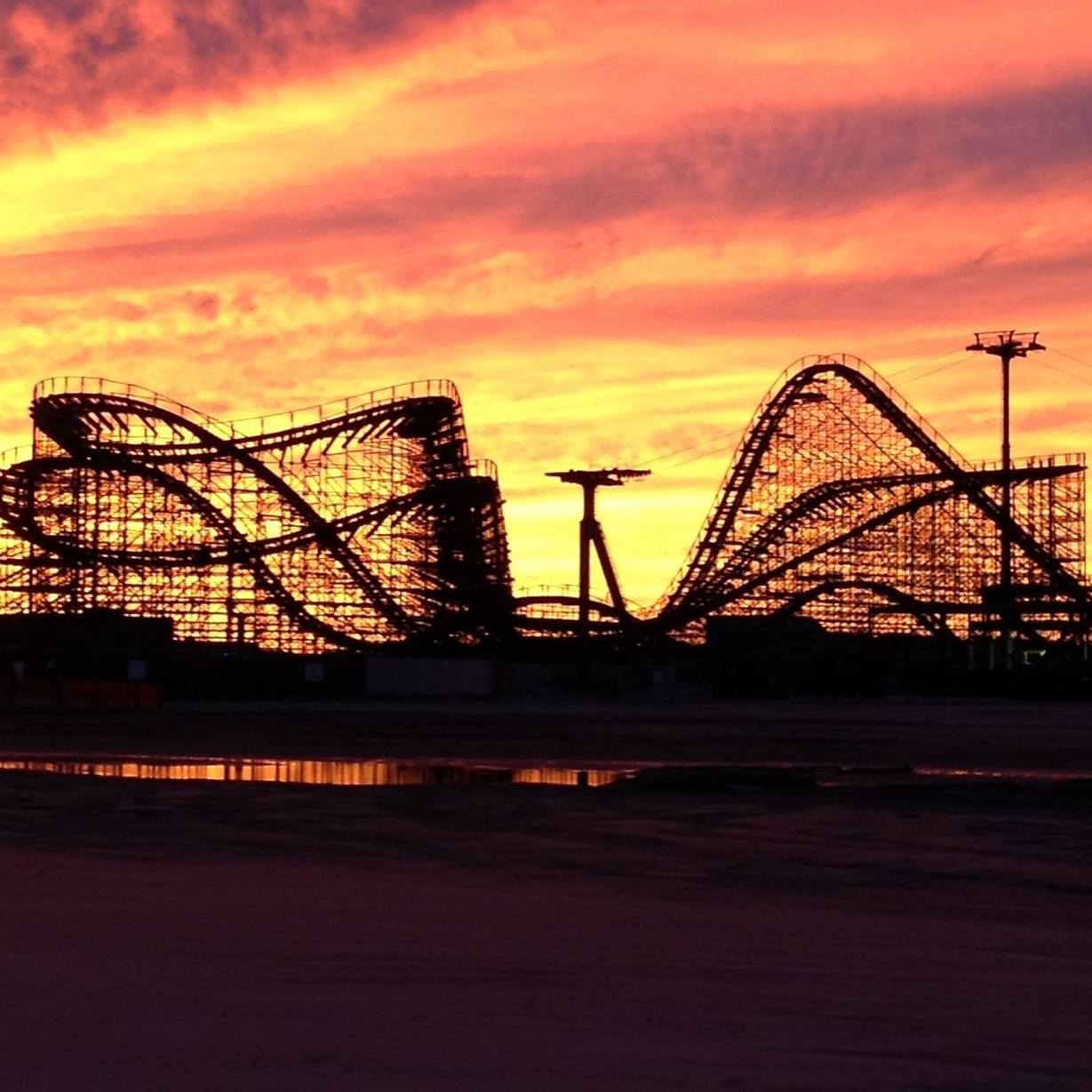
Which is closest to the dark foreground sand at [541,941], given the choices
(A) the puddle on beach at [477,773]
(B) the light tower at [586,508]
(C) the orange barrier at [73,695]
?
(A) the puddle on beach at [477,773]

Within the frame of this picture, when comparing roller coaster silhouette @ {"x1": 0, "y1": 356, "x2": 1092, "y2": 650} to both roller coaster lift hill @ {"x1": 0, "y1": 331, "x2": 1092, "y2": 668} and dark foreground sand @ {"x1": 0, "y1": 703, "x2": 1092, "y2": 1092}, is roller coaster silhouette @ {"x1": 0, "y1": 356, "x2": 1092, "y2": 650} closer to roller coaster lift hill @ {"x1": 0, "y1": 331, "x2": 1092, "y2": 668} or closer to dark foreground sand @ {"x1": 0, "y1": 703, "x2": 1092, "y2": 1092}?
roller coaster lift hill @ {"x1": 0, "y1": 331, "x2": 1092, "y2": 668}

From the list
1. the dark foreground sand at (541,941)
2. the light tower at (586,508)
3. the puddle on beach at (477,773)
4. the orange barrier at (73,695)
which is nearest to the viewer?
the dark foreground sand at (541,941)

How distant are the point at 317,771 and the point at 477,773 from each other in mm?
1266

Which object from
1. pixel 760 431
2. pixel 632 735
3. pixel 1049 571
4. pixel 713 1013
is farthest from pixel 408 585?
pixel 713 1013

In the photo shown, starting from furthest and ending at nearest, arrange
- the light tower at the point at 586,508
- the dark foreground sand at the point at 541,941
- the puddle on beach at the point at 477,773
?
the light tower at the point at 586,508
the puddle on beach at the point at 477,773
the dark foreground sand at the point at 541,941

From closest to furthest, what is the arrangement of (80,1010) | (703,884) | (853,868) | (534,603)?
(80,1010) → (703,884) → (853,868) → (534,603)

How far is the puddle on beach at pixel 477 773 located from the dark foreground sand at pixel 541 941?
50.8 inches

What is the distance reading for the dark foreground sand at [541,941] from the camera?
4.37m

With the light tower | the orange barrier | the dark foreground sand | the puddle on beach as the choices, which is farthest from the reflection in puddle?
the light tower

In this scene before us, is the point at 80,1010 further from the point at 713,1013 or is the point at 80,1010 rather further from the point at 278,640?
the point at 278,640

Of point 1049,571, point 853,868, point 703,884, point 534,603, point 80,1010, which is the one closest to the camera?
point 80,1010

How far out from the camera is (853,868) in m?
8.78

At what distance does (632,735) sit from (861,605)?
2496 centimetres

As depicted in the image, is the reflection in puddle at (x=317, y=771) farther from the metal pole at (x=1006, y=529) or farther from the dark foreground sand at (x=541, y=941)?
the metal pole at (x=1006, y=529)
